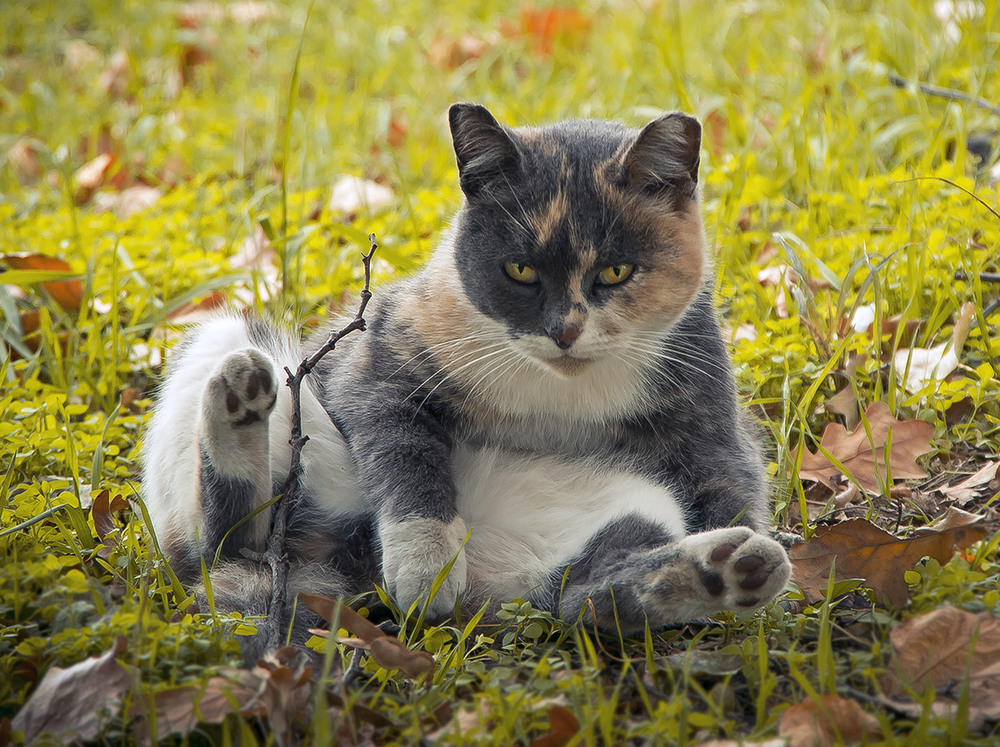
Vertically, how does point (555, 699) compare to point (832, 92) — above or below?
below

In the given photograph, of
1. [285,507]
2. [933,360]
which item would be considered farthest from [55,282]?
[933,360]

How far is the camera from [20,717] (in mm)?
1692

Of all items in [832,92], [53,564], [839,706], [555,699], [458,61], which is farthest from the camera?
[458,61]

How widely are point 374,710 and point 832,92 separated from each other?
3.81m

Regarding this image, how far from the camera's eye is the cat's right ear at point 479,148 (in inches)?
93.8

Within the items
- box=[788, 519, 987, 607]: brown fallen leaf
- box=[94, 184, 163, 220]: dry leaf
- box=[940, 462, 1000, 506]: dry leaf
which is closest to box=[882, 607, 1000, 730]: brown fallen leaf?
box=[788, 519, 987, 607]: brown fallen leaf

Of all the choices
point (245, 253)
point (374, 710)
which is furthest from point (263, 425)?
point (245, 253)

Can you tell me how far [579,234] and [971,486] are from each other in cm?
123

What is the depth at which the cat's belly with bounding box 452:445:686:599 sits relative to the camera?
2.26 meters

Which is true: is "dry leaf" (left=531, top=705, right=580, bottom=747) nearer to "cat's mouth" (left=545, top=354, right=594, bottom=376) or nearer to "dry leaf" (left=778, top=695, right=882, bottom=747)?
"dry leaf" (left=778, top=695, right=882, bottom=747)

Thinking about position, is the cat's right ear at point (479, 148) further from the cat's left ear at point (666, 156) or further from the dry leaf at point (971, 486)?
the dry leaf at point (971, 486)

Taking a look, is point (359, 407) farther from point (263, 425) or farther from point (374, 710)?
point (374, 710)

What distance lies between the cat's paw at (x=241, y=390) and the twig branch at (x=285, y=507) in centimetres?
11

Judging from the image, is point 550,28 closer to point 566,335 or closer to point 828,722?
point 566,335
